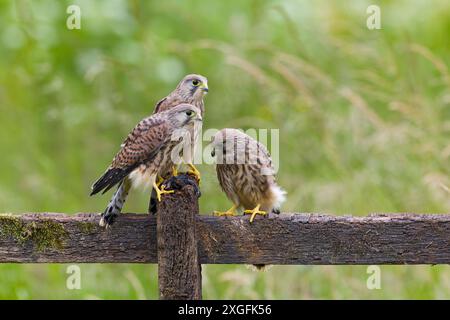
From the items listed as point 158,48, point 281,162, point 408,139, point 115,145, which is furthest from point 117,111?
point 408,139

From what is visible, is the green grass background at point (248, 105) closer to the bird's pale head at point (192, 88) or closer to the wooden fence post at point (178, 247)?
the bird's pale head at point (192, 88)

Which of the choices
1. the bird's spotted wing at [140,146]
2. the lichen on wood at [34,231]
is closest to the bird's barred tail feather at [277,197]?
the bird's spotted wing at [140,146]

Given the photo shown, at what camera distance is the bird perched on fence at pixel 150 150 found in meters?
3.96

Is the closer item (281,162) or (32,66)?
→ (281,162)

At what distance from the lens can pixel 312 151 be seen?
6145 mm

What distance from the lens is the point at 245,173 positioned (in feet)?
14.3

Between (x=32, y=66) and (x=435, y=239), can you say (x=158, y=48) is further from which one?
(x=435, y=239)

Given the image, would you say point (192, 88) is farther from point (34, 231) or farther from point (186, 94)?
point (34, 231)

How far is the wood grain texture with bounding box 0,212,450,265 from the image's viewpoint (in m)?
3.41

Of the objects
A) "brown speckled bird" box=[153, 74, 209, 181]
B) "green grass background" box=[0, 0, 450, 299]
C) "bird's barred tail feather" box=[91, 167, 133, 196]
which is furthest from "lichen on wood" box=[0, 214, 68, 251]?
"green grass background" box=[0, 0, 450, 299]

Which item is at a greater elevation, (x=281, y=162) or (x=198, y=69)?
(x=198, y=69)

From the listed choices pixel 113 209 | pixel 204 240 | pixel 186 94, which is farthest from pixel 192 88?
pixel 204 240

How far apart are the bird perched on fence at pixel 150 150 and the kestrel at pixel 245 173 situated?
334 millimetres
